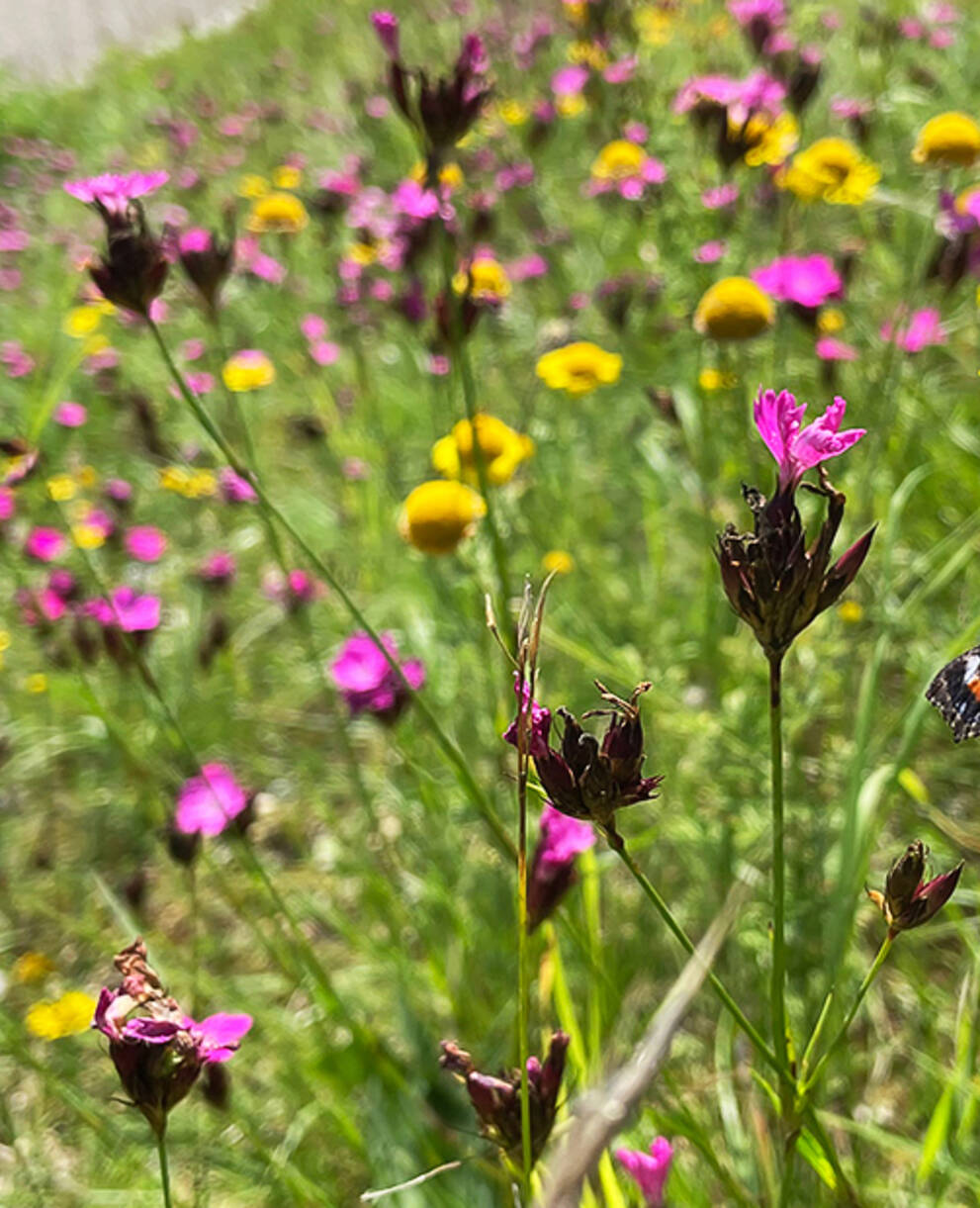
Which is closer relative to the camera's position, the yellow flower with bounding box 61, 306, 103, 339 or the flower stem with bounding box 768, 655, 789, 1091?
the flower stem with bounding box 768, 655, 789, 1091

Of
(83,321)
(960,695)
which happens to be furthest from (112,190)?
(83,321)

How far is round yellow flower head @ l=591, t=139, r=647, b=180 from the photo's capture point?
71.3 inches

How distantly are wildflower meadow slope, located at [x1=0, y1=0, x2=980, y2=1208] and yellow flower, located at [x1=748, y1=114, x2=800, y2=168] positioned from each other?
→ 23mm

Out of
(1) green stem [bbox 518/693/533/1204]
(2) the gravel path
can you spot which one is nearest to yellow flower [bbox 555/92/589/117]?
(1) green stem [bbox 518/693/533/1204]

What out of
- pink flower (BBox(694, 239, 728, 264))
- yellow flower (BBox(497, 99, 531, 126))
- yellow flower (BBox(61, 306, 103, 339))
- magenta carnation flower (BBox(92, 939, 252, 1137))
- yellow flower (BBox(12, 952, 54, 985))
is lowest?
yellow flower (BBox(12, 952, 54, 985))

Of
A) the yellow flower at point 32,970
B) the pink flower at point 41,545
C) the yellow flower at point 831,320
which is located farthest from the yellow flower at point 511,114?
the yellow flower at point 32,970

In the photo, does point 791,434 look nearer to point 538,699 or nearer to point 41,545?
point 538,699

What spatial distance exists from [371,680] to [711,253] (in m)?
0.73

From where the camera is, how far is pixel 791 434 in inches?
17.2

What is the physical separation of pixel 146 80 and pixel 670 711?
20.1ft

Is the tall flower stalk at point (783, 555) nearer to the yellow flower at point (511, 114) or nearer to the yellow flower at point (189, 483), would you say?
the yellow flower at point (189, 483)

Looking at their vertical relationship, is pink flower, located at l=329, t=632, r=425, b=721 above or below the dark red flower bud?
below

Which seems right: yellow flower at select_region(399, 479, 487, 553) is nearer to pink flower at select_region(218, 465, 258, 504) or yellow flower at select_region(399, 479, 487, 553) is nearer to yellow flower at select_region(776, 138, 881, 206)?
pink flower at select_region(218, 465, 258, 504)

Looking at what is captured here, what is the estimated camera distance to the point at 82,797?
1.70 metres
